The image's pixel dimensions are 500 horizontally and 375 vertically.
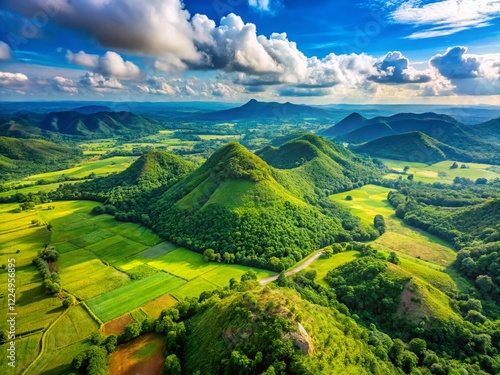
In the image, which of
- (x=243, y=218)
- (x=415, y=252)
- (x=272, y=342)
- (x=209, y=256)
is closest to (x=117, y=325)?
(x=209, y=256)

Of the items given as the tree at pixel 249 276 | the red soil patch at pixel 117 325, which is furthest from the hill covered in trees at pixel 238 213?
the red soil patch at pixel 117 325

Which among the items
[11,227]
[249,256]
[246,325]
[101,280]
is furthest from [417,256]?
[11,227]

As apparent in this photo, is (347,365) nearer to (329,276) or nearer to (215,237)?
(329,276)

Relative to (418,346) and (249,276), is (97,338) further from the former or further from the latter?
(418,346)

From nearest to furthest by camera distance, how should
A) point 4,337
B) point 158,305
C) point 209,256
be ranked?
point 4,337 → point 158,305 → point 209,256

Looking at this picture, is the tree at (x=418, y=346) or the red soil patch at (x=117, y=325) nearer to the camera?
the tree at (x=418, y=346)

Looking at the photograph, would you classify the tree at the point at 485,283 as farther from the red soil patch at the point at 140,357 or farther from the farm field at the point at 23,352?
the farm field at the point at 23,352
